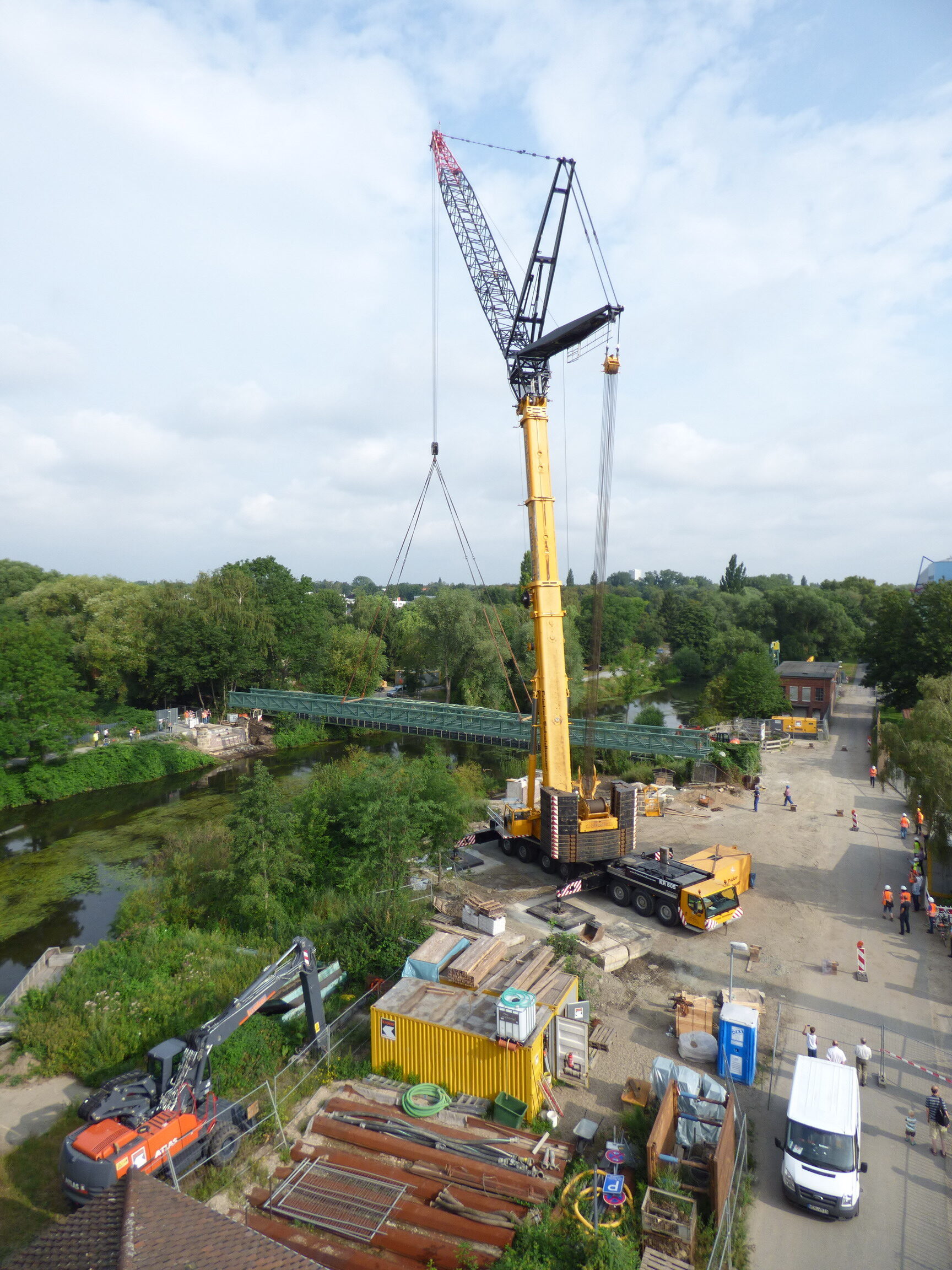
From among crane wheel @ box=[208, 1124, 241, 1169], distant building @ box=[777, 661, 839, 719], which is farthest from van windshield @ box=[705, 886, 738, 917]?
distant building @ box=[777, 661, 839, 719]

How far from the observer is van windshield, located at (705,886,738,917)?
14.7m

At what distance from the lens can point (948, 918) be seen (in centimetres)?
1471

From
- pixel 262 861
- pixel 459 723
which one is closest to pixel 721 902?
pixel 262 861

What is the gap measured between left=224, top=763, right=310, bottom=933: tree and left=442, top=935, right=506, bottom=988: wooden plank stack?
596 centimetres

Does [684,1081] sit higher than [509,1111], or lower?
higher

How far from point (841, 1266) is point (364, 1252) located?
5.05m

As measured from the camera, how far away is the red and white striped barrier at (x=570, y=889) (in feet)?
52.4

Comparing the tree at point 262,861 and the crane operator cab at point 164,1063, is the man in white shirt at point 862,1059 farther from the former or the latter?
the tree at point 262,861

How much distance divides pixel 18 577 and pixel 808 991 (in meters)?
90.8

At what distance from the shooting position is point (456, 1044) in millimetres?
9750

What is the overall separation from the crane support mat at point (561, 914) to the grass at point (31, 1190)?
30.0 ft

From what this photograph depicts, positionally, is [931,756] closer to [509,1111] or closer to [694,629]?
[509,1111]

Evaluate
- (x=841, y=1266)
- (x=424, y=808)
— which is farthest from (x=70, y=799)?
(x=841, y=1266)

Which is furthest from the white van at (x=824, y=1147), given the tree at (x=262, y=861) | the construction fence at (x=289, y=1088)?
the tree at (x=262, y=861)
